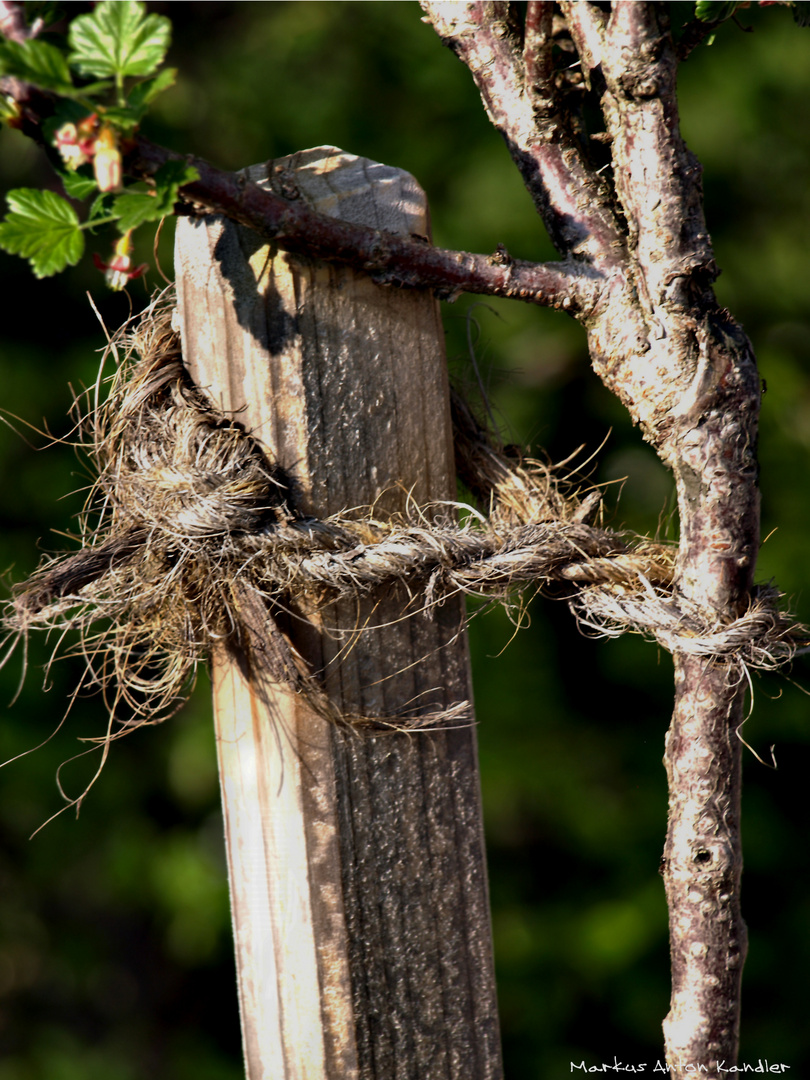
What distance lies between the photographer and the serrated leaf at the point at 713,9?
52cm

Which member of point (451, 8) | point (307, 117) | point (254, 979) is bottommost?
point (254, 979)

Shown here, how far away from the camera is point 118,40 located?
41 centimetres

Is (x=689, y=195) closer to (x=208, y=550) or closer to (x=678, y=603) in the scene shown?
(x=678, y=603)

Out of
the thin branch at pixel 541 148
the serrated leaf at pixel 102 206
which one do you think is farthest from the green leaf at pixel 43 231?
the thin branch at pixel 541 148

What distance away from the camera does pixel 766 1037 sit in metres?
1.64

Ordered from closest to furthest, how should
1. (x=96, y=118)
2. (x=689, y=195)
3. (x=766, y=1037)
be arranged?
(x=96, y=118) < (x=689, y=195) < (x=766, y=1037)

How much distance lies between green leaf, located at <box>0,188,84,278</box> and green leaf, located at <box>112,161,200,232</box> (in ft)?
0.09

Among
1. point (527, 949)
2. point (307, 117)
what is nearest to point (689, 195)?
point (307, 117)

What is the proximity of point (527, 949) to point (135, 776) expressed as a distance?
0.81 metres

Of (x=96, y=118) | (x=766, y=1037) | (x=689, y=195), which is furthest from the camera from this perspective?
(x=766, y=1037)

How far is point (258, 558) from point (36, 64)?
11.3 inches

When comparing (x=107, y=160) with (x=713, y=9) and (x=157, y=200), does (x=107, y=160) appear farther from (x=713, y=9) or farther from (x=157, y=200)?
(x=713, y=9)

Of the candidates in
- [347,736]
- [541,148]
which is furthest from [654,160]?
[347,736]

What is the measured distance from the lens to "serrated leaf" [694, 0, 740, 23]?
0.52 meters
